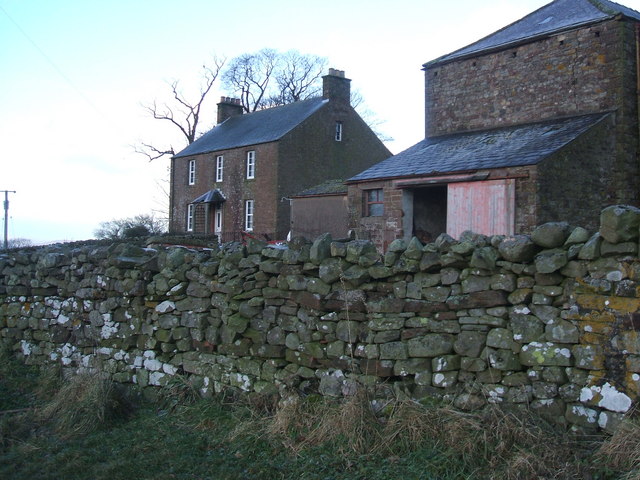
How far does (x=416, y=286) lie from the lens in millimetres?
5500

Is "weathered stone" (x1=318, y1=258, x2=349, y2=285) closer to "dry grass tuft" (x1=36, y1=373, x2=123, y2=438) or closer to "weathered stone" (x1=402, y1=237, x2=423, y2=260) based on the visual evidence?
"weathered stone" (x1=402, y1=237, x2=423, y2=260)

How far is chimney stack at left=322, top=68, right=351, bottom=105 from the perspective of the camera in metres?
33.2

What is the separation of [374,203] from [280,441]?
1454 cm

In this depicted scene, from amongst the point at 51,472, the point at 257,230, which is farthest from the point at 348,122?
the point at 51,472

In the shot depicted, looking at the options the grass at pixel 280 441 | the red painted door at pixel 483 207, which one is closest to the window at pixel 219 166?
the red painted door at pixel 483 207

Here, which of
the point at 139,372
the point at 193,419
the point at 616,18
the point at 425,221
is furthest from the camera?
the point at 425,221

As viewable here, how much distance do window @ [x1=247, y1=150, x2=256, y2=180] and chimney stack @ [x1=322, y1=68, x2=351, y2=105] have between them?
16.8 feet

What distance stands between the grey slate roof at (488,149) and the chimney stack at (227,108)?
21859 millimetres

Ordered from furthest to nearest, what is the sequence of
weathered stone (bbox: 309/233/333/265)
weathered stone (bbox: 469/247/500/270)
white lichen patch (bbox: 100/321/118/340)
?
white lichen patch (bbox: 100/321/118/340) < weathered stone (bbox: 309/233/333/265) < weathered stone (bbox: 469/247/500/270)

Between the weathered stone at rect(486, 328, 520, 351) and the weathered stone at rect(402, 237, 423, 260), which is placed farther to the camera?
the weathered stone at rect(402, 237, 423, 260)

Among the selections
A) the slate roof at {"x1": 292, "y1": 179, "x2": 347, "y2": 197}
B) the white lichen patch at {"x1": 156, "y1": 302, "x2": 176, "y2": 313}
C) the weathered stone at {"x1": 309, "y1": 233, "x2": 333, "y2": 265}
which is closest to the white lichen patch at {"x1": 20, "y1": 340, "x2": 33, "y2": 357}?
the white lichen patch at {"x1": 156, "y1": 302, "x2": 176, "y2": 313}

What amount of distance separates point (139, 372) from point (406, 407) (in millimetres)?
3774

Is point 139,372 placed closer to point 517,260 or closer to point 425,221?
point 517,260

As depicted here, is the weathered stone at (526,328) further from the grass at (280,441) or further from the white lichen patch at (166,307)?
the white lichen patch at (166,307)
